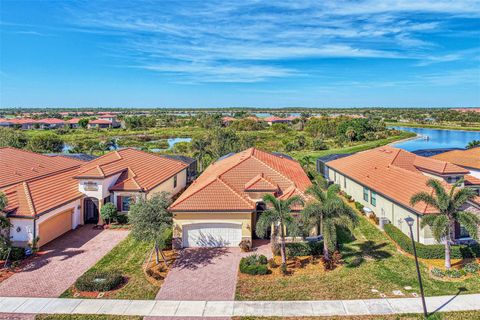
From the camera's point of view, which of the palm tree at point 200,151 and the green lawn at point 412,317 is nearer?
the green lawn at point 412,317

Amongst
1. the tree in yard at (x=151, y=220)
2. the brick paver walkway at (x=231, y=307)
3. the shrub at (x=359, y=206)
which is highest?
the tree in yard at (x=151, y=220)

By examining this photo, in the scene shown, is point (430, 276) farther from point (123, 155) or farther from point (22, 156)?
point (22, 156)

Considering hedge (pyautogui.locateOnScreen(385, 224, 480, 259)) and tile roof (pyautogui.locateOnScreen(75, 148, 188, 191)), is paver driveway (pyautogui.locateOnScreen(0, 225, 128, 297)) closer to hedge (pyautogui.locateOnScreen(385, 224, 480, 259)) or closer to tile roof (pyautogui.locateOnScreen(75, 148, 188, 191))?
tile roof (pyautogui.locateOnScreen(75, 148, 188, 191))

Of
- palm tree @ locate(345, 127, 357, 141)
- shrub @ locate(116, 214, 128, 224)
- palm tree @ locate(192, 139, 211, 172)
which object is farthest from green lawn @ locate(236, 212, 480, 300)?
Answer: palm tree @ locate(345, 127, 357, 141)

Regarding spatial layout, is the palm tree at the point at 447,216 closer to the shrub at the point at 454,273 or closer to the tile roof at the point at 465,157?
the shrub at the point at 454,273

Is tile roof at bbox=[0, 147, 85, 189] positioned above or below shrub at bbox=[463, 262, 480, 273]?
above

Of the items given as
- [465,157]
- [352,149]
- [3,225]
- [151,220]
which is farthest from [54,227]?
[352,149]

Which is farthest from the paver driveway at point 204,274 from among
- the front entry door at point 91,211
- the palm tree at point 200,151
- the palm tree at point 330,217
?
the palm tree at point 200,151
